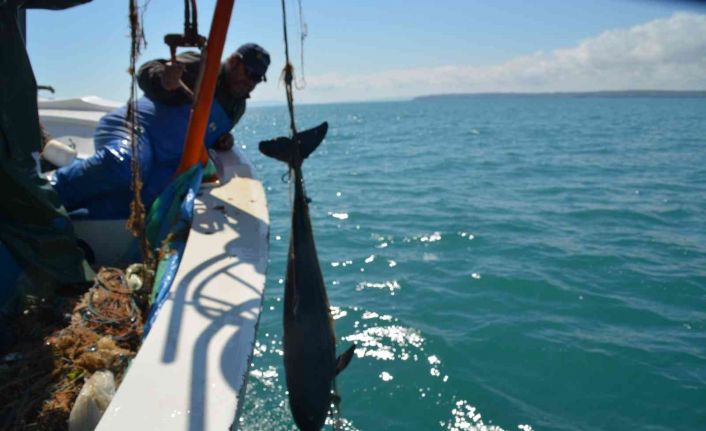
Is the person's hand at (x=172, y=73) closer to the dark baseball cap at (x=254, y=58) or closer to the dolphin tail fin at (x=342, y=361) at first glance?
the dark baseball cap at (x=254, y=58)

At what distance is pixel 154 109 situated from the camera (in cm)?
464

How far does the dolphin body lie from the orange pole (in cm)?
140

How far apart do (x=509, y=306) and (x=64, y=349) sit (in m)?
4.52

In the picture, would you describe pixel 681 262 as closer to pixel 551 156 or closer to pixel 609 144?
pixel 551 156

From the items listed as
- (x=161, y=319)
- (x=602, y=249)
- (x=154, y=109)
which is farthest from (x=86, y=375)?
(x=602, y=249)

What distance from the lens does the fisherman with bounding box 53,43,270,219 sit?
4.32 meters

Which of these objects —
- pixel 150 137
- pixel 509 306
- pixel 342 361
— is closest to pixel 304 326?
pixel 342 361

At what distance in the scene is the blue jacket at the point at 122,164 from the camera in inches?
170

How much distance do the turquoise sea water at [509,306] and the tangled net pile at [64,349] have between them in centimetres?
124

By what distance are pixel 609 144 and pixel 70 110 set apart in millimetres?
20419

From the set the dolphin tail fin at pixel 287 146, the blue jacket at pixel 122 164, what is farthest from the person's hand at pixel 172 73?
the dolphin tail fin at pixel 287 146

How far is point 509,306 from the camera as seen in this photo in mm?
6156

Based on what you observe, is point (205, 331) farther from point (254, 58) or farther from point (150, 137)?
point (254, 58)

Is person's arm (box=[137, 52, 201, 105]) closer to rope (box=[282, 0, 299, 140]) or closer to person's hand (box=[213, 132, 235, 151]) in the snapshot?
person's hand (box=[213, 132, 235, 151])
